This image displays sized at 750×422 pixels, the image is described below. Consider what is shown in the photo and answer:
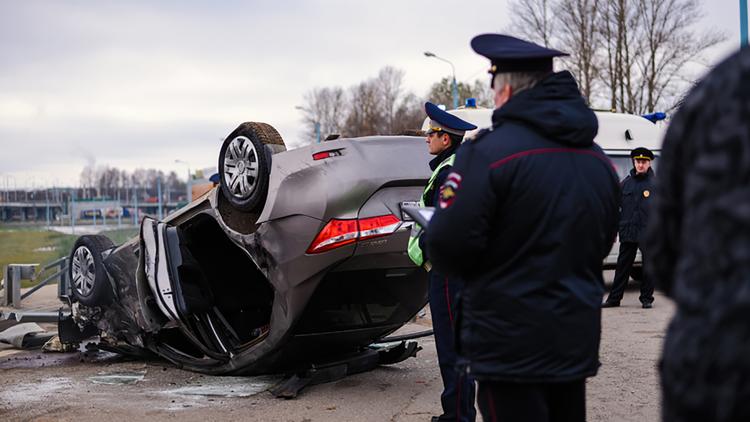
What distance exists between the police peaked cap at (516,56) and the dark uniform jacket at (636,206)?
24.7ft

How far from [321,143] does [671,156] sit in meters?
3.48

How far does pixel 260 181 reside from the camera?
204 inches

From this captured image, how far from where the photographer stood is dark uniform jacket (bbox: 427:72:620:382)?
2578mm

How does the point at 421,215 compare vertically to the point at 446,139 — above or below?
below

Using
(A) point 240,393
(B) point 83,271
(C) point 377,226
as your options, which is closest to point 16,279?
(B) point 83,271

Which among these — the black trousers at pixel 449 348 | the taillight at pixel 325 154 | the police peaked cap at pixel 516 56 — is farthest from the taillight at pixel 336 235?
the police peaked cap at pixel 516 56

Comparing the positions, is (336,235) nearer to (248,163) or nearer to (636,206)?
(248,163)

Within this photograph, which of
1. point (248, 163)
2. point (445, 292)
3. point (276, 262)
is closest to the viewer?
point (445, 292)

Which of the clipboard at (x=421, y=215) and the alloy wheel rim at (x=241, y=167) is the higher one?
the alloy wheel rim at (x=241, y=167)

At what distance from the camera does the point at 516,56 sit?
2.77m

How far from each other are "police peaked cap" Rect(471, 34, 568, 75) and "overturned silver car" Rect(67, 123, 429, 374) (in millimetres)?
2217

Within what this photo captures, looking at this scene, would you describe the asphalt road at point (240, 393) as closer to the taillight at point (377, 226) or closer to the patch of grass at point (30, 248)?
the taillight at point (377, 226)

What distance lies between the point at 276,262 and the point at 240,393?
123cm

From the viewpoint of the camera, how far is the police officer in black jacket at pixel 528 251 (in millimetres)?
2580
